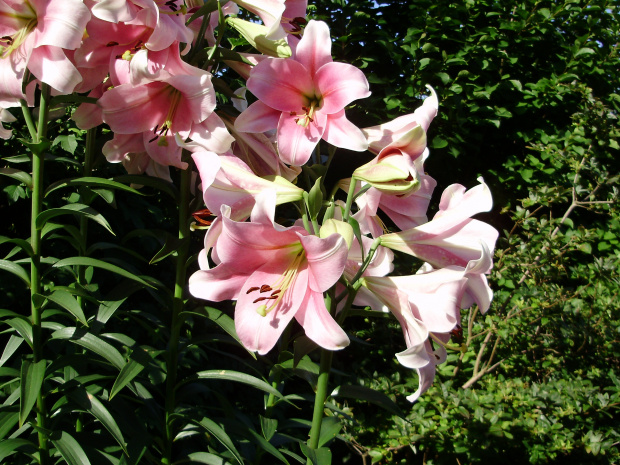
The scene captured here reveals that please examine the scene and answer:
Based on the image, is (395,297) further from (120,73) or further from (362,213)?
(120,73)

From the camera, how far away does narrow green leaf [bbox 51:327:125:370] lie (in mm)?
1066

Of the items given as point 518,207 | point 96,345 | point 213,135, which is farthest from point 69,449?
point 518,207

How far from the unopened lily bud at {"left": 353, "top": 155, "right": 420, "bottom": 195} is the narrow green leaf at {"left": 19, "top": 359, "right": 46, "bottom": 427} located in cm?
74

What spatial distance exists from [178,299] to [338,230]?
54cm

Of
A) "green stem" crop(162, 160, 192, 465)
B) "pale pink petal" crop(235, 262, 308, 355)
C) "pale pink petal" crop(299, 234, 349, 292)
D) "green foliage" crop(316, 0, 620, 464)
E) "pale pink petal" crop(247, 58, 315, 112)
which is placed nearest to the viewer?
"pale pink petal" crop(299, 234, 349, 292)

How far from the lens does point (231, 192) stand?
0.88 meters

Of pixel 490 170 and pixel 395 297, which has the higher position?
pixel 395 297

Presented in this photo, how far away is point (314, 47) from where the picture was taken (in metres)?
0.91

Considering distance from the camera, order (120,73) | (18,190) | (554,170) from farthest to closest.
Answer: (554,170) < (18,190) < (120,73)

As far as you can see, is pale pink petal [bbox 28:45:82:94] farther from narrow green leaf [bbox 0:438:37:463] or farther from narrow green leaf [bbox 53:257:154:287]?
narrow green leaf [bbox 0:438:37:463]

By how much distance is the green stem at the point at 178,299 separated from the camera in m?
1.15

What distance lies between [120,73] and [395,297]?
2.18 ft

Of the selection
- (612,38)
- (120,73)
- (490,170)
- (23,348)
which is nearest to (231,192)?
(120,73)

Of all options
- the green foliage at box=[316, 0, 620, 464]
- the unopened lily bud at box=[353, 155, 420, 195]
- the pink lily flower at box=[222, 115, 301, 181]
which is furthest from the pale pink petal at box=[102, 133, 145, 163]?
the green foliage at box=[316, 0, 620, 464]
